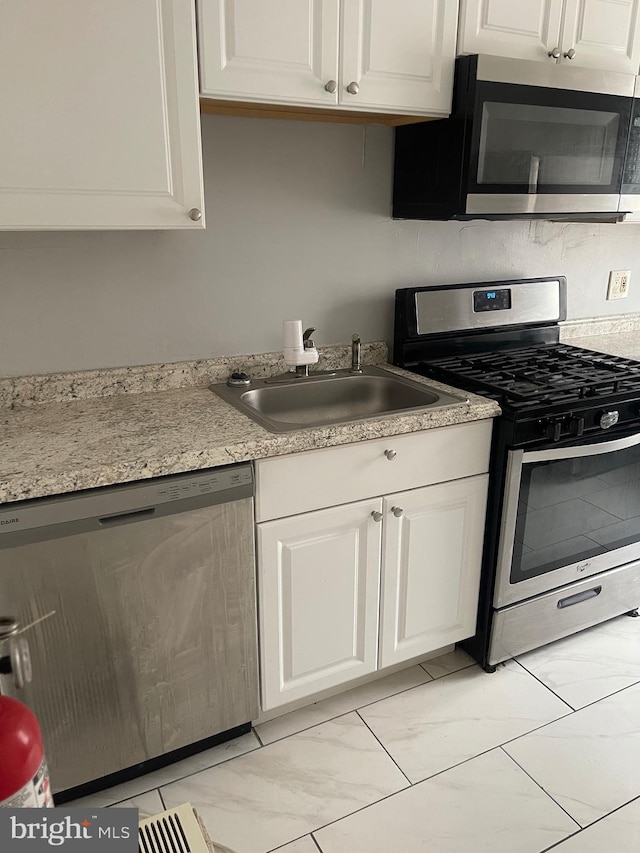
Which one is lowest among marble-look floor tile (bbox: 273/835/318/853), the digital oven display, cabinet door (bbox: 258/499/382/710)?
marble-look floor tile (bbox: 273/835/318/853)

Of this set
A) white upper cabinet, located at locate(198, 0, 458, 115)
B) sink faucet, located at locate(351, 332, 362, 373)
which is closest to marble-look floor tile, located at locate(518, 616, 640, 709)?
sink faucet, located at locate(351, 332, 362, 373)

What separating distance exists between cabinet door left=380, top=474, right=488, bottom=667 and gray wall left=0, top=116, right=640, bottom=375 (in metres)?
0.67

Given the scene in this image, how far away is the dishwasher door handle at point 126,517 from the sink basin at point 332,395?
524 millimetres

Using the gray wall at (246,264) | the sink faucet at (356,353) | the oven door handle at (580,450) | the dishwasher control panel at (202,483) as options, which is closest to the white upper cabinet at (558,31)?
the gray wall at (246,264)

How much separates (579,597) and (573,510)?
352mm

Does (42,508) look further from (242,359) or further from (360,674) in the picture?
(360,674)

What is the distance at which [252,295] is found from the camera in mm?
2010

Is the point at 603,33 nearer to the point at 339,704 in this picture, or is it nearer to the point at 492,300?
the point at 492,300

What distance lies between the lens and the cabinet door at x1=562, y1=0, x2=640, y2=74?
187 centimetres

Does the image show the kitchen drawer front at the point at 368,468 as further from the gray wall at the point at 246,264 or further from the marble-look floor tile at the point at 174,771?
the marble-look floor tile at the point at 174,771

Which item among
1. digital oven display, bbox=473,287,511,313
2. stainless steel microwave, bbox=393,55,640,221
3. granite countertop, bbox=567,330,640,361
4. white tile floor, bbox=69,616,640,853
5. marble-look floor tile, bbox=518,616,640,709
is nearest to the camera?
white tile floor, bbox=69,616,640,853

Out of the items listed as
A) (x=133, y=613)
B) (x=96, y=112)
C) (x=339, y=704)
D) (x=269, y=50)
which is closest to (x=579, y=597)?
(x=339, y=704)

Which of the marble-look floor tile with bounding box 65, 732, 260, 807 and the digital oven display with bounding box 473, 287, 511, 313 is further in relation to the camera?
the digital oven display with bounding box 473, 287, 511, 313

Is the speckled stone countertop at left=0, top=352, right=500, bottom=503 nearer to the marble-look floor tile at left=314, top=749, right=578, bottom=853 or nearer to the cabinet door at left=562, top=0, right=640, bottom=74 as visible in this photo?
the marble-look floor tile at left=314, top=749, right=578, bottom=853
